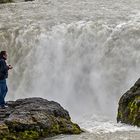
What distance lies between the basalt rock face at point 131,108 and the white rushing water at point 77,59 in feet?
6.84

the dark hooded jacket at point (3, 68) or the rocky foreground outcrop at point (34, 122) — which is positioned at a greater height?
the dark hooded jacket at point (3, 68)

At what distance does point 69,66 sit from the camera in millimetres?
27250

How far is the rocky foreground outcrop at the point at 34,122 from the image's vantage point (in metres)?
15.0

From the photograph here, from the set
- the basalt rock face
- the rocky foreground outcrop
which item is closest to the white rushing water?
the basalt rock face

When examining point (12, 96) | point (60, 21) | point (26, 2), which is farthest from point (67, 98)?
point (26, 2)

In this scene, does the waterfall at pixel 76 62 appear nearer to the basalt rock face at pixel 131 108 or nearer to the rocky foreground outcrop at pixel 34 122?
the basalt rock face at pixel 131 108

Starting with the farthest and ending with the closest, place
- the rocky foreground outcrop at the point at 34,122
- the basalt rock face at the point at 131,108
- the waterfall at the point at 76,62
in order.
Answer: the waterfall at the point at 76,62, the basalt rock face at the point at 131,108, the rocky foreground outcrop at the point at 34,122

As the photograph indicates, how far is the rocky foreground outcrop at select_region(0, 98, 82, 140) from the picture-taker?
592 inches

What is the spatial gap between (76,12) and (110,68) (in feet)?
36.1

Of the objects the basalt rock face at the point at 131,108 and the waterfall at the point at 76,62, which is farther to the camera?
the waterfall at the point at 76,62

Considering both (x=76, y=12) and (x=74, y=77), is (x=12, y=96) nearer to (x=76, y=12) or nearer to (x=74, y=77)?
(x=74, y=77)

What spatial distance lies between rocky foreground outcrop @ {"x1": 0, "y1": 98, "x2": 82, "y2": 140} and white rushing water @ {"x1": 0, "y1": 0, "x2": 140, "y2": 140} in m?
4.25

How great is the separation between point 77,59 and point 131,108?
9.54 m

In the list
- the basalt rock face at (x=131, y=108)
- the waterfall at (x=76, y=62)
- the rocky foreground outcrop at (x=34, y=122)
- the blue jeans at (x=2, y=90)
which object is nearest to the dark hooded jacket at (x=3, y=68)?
the blue jeans at (x=2, y=90)
